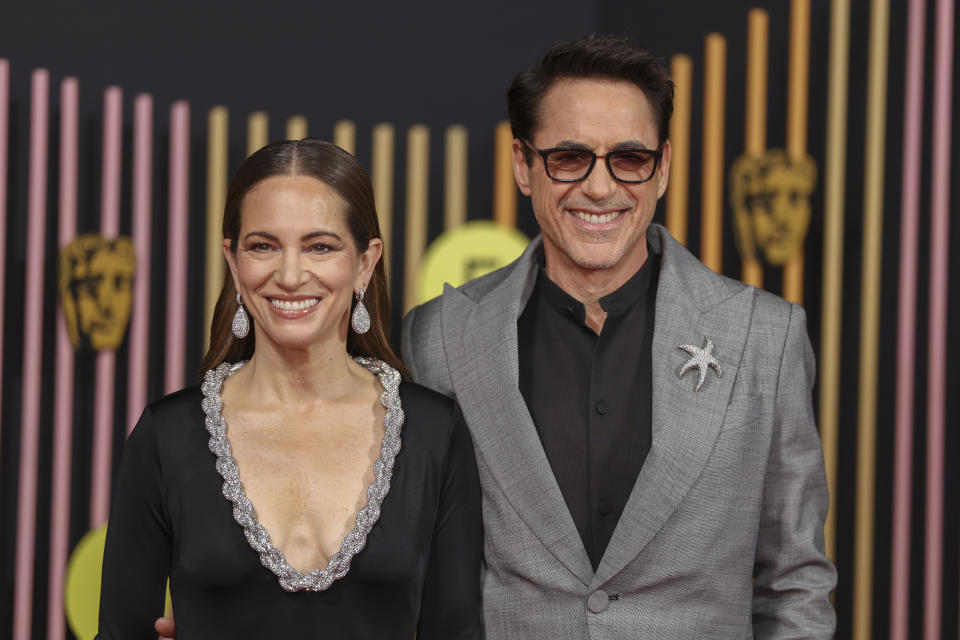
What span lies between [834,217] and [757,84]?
1.59 feet

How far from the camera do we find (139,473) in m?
A: 1.94

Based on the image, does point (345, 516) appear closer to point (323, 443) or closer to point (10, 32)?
point (323, 443)

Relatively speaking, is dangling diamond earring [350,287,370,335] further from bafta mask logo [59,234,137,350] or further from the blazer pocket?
bafta mask logo [59,234,137,350]

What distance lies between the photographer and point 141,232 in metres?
3.66

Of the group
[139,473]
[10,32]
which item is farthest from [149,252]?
[139,473]

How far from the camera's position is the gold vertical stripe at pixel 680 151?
12.2 ft

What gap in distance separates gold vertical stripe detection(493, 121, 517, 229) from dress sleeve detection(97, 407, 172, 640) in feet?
6.50

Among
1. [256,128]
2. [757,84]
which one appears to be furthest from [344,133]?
[757,84]

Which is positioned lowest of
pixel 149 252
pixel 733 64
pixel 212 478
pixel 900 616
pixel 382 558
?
pixel 900 616

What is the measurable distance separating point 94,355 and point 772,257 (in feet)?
6.99

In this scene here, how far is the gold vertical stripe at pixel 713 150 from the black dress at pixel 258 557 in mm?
1829

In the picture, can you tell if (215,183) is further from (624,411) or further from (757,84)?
(624,411)

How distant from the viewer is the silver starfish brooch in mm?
2121

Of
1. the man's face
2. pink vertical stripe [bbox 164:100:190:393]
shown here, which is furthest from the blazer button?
pink vertical stripe [bbox 164:100:190:393]
